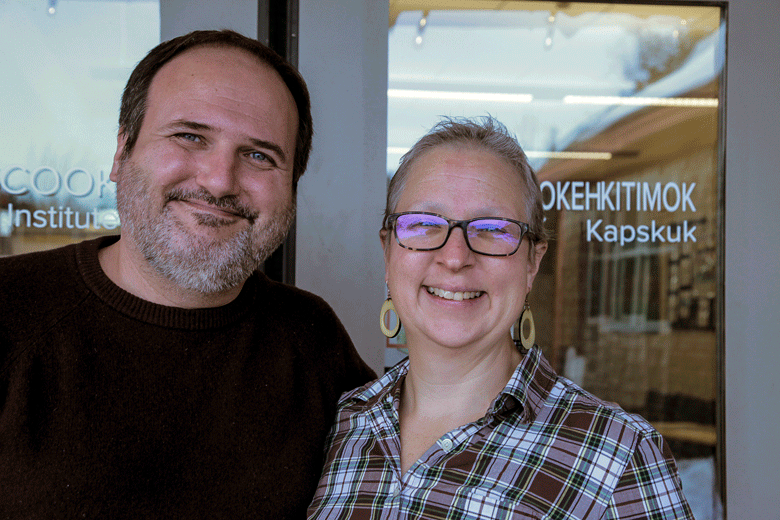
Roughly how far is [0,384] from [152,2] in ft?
5.07

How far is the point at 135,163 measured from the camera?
1707mm

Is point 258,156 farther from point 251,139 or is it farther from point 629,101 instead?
point 629,101

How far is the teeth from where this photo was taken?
1548 mm

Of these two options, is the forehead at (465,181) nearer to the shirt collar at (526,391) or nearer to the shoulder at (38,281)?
the shirt collar at (526,391)

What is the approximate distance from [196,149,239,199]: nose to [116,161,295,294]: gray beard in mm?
23

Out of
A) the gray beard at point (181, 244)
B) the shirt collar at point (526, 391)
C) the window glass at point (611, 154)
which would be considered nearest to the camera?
the shirt collar at point (526, 391)

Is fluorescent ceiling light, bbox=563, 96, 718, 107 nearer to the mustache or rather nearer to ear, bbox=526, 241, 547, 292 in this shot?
ear, bbox=526, 241, 547, 292

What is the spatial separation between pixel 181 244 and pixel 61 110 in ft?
3.57

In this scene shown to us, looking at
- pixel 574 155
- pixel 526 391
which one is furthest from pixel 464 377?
pixel 574 155

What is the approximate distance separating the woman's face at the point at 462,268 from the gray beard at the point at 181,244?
43cm

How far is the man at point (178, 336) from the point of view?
4.88ft

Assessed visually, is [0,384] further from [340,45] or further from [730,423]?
[730,423]

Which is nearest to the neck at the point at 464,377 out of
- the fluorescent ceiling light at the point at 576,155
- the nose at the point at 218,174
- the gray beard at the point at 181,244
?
the gray beard at the point at 181,244

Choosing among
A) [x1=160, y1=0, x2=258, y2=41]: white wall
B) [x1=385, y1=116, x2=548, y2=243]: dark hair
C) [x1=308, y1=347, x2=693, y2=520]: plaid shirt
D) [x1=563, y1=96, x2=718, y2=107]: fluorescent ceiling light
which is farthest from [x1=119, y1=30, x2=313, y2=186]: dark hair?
[x1=563, y1=96, x2=718, y2=107]: fluorescent ceiling light
